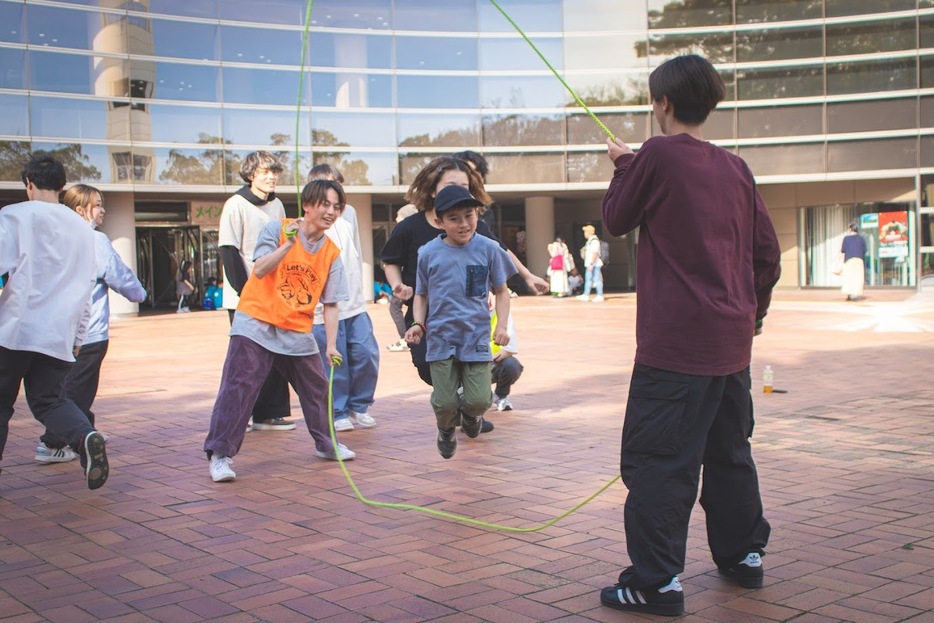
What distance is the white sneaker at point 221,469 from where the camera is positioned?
577 centimetres

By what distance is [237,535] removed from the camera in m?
4.62

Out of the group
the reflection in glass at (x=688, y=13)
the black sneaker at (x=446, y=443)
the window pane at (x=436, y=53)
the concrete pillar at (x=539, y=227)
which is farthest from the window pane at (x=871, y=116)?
the black sneaker at (x=446, y=443)

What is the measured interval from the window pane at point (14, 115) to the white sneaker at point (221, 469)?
2247 centimetres

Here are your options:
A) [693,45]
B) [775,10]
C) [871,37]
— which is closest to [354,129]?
[693,45]

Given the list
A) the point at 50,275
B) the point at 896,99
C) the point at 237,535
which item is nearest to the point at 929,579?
the point at 237,535

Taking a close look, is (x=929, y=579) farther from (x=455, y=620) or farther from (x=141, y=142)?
(x=141, y=142)

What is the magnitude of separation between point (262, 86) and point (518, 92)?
7664mm

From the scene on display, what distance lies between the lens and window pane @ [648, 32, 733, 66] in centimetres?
3092

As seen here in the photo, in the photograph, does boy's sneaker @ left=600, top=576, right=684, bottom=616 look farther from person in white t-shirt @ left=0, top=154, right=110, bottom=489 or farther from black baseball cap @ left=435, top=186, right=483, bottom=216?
person in white t-shirt @ left=0, top=154, right=110, bottom=489

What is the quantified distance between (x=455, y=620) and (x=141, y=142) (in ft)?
85.2

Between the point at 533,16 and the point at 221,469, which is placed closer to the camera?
the point at 221,469

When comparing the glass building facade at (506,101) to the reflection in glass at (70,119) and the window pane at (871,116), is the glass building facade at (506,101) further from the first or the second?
the reflection in glass at (70,119)

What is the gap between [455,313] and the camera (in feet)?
18.6

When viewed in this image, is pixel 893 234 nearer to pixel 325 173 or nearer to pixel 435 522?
pixel 325 173
